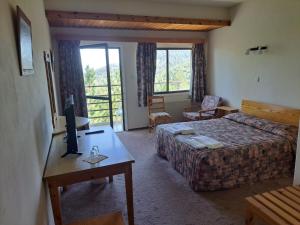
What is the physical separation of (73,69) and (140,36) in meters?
1.72

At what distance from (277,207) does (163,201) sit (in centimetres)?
126

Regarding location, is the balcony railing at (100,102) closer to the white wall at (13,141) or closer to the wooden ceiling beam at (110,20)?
the wooden ceiling beam at (110,20)

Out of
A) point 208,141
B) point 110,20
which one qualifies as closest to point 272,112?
point 208,141

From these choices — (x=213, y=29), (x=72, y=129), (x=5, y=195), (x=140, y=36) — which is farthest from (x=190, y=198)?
(x=213, y=29)

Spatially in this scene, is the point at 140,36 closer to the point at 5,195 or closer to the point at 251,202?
the point at 251,202

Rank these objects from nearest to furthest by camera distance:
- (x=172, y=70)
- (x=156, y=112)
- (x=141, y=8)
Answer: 1. (x=141, y=8)
2. (x=156, y=112)
3. (x=172, y=70)

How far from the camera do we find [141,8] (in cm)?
412

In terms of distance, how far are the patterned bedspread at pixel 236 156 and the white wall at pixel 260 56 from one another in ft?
2.29

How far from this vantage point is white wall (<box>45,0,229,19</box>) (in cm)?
372

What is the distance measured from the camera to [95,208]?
2459 mm

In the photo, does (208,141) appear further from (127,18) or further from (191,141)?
(127,18)

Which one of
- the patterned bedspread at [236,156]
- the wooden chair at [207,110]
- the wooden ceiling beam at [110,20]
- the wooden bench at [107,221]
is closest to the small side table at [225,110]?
the wooden chair at [207,110]

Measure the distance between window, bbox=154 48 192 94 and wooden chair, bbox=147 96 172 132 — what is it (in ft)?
0.95

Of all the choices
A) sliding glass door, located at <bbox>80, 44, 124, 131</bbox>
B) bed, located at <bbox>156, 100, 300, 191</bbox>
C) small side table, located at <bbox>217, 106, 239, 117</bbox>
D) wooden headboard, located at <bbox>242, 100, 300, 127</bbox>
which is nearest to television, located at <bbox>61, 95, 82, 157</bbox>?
bed, located at <bbox>156, 100, 300, 191</bbox>
